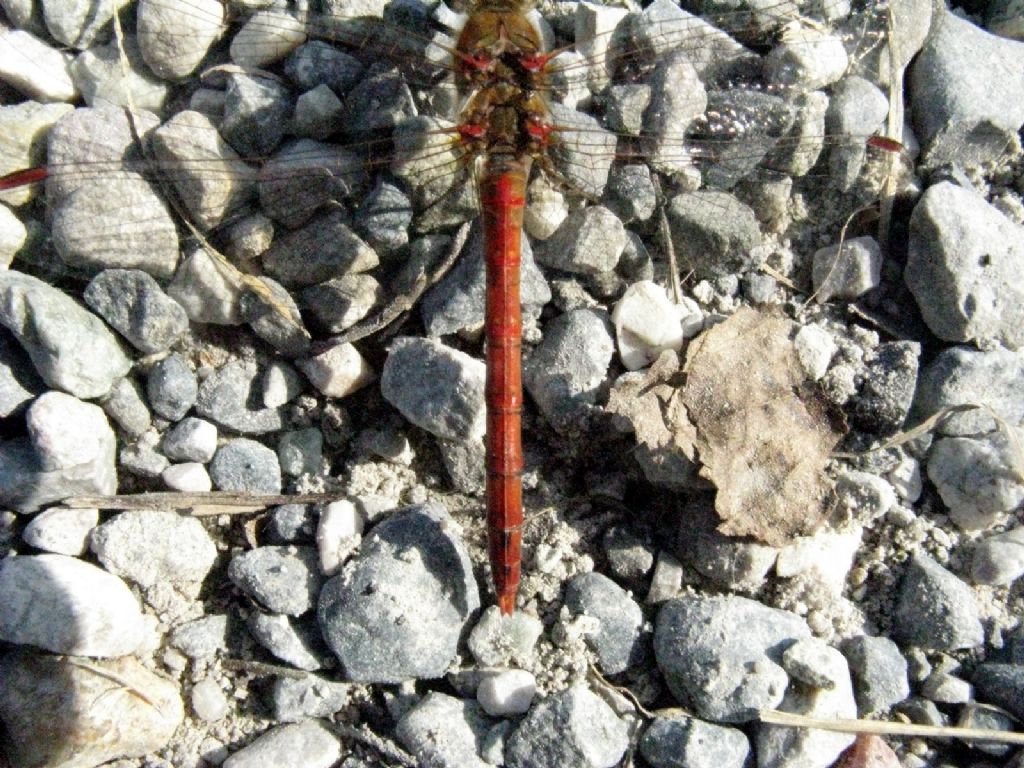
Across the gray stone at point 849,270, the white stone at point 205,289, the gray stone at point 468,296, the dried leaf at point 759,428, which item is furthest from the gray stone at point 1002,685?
the white stone at point 205,289

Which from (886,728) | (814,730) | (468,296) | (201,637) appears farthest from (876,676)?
(201,637)

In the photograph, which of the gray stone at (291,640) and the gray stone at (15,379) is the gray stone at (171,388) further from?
the gray stone at (291,640)

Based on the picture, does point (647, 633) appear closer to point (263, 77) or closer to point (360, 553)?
point (360, 553)

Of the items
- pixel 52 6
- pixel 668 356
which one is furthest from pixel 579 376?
pixel 52 6

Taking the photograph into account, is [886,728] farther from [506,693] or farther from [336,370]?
[336,370]

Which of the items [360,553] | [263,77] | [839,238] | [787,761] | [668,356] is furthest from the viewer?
[839,238]

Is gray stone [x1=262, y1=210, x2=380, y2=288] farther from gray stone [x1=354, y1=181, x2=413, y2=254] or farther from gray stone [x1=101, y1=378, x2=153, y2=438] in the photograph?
gray stone [x1=101, y1=378, x2=153, y2=438]
